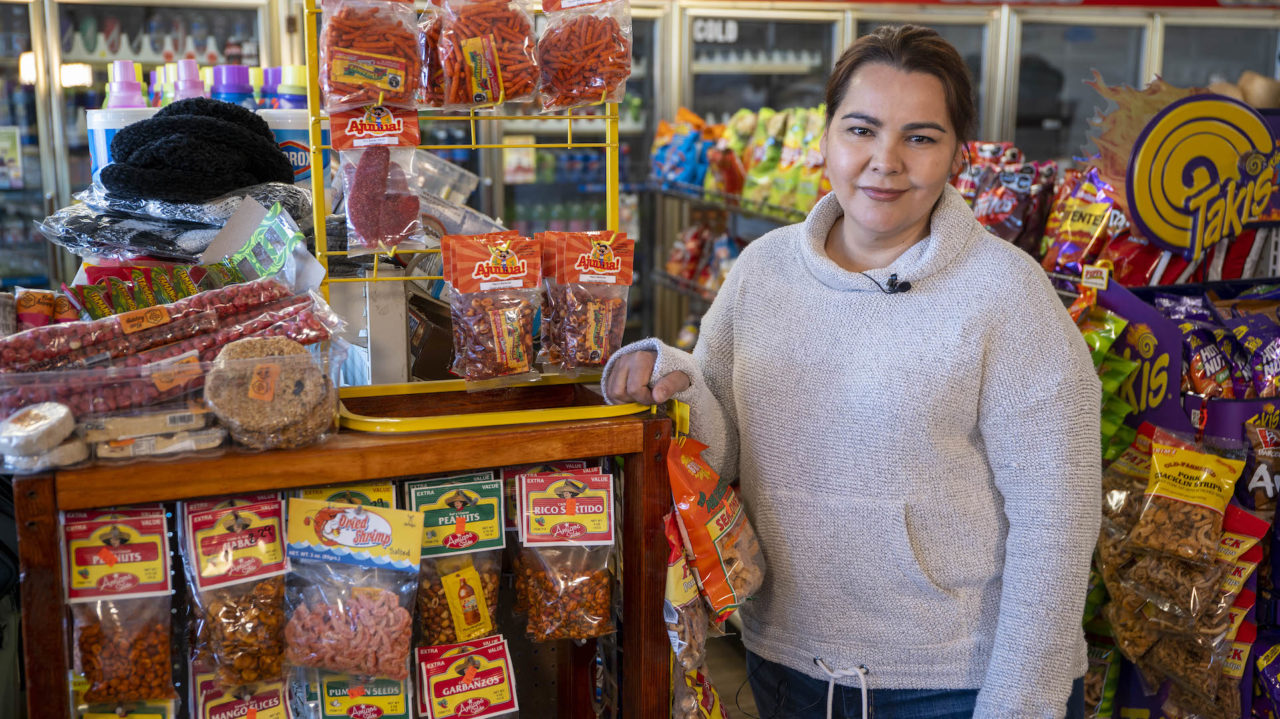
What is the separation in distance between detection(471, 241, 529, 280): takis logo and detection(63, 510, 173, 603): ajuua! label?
450 mm

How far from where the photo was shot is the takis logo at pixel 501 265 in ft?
4.24

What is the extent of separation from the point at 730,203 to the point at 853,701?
9.28ft

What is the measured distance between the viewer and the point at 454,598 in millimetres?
1244

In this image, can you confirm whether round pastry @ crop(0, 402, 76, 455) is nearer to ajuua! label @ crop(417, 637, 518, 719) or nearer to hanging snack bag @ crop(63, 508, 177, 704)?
hanging snack bag @ crop(63, 508, 177, 704)

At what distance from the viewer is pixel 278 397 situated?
1.13 metres

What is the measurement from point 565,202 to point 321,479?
167 inches

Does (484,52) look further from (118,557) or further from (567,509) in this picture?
(118,557)

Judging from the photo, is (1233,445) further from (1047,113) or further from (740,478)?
(1047,113)

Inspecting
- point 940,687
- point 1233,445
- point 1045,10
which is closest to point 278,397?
point 940,687

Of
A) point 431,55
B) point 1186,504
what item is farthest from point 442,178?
point 1186,504

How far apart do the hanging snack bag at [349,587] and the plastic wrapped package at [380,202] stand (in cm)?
38

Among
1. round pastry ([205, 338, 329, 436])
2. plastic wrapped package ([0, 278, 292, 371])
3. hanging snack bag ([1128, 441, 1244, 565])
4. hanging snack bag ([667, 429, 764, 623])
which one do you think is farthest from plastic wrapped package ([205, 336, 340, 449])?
hanging snack bag ([1128, 441, 1244, 565])

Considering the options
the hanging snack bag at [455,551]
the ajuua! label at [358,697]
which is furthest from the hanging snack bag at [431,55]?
the ajuua! label at [358,697]

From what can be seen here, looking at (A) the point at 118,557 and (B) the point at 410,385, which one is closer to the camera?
(A) the point at 118,557
